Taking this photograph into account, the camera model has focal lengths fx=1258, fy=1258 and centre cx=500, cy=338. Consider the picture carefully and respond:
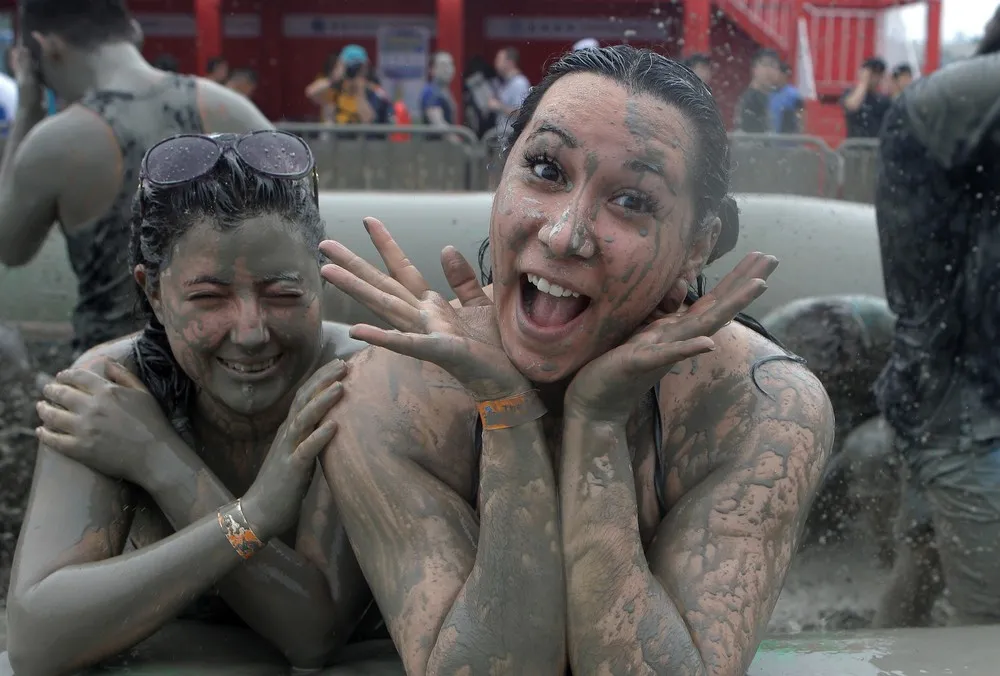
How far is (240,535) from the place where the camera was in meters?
2.19

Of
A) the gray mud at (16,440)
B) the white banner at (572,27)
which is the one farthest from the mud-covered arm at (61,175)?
the white banner at (572,27)

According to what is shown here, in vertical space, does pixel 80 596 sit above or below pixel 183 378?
below

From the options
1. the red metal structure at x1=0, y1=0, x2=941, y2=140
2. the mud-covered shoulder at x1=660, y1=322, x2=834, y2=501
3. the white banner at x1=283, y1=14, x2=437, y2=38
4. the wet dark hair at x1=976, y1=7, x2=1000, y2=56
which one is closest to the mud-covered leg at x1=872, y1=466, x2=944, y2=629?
the wet dark hair at x1=976, y1=7, x2=1000, y2=56

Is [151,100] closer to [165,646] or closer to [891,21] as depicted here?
[165,646]

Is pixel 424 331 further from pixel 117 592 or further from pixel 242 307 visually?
pixel 117 592

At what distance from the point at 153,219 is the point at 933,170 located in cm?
234

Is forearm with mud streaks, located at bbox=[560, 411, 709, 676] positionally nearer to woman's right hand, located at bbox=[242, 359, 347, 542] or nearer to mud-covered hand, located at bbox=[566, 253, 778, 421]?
mud-covered hand, located at bbox=[566, 253, 778, 421]

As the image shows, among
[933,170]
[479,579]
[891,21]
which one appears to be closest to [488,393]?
[479,579]

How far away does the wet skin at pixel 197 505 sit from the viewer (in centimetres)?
220

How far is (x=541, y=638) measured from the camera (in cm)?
189

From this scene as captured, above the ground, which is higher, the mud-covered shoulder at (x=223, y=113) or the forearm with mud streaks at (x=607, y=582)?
the mud-covered shoulder at (x=223, y=113)

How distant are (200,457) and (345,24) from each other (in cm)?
1382

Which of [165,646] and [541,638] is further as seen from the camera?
[165,646]

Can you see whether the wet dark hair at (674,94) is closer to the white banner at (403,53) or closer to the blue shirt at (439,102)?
the blue shirt at (439,102)
